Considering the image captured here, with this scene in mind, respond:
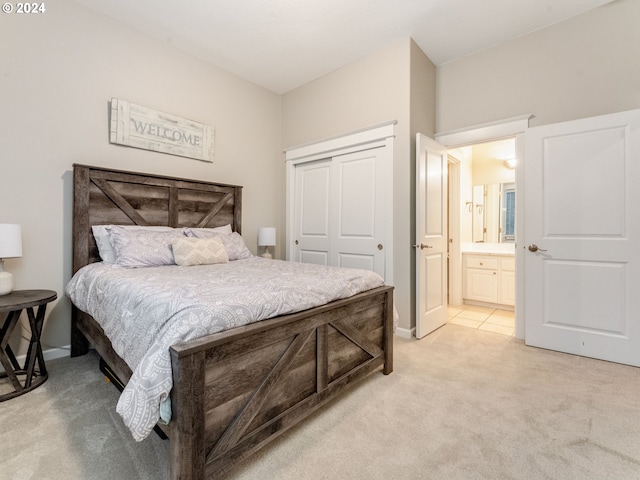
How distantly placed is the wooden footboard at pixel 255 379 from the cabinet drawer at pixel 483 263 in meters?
3.06

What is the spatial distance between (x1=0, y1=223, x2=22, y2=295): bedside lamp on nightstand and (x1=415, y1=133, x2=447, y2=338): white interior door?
3228mm

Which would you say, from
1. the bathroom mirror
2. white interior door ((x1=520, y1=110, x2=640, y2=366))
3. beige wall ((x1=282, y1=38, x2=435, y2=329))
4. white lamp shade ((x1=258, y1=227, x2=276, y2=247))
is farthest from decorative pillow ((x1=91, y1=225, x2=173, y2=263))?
the bathroom mirror

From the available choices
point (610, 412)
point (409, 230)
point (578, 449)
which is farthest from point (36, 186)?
point (610, 412)

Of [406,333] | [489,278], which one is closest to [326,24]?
[406,333]

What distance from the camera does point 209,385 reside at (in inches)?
47.3

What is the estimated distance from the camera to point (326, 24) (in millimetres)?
2867

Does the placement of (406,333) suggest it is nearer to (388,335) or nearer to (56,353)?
(388,335)

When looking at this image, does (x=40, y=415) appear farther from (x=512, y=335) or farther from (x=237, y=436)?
(x=512, y=335)

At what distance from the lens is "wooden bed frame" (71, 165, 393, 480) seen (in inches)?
44.4

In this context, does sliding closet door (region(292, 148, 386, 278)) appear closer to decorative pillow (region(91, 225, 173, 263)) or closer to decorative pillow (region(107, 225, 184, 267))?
decorative pillow (region(107, 225, 184, 267))

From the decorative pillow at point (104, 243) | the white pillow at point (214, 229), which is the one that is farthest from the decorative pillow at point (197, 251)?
the decorative pillow at point (104, 243)

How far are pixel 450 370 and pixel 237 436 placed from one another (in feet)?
5.69

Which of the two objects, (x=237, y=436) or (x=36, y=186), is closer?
(x=237, y=436)

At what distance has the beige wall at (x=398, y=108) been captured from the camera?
3082 millimetres
